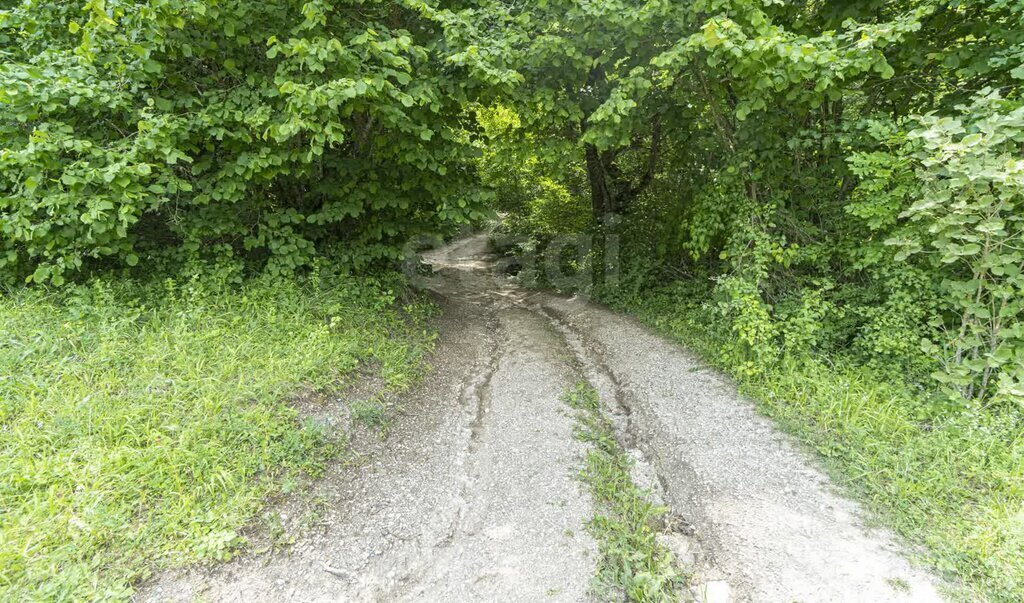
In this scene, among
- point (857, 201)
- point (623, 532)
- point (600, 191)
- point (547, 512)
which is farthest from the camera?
point (600, 191)

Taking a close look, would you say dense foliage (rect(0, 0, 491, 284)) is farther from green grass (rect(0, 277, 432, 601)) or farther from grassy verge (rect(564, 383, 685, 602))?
grassy verge (rect(564, 383, 685, 602))

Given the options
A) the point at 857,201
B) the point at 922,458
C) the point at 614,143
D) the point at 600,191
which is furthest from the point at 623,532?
the point at 600,191

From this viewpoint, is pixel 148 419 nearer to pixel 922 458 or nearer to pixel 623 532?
pixel 623 532

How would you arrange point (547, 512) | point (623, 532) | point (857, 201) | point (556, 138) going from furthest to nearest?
1. point (556, 138)
2. point (857, 201)
3. point (547, 512)
4. point (623, 532)

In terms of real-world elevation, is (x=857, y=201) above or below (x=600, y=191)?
below

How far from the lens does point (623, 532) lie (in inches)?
111

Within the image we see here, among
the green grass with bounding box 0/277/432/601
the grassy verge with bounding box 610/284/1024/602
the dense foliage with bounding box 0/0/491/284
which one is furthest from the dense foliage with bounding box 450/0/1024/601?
the green grass with bounding box 0/277/432/601

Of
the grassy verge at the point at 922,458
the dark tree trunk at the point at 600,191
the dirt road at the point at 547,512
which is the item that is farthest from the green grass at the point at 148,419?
the dark tree trunk at the point at 600,191

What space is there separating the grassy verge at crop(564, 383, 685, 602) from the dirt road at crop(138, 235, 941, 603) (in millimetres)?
87

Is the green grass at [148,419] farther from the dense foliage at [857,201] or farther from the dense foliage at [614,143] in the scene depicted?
the dense foliage at [857,201]

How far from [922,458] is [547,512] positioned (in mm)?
2507

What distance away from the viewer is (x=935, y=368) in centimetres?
365

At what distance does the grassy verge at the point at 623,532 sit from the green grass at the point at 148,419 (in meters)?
1.94

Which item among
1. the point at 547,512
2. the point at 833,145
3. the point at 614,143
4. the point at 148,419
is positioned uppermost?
the point at 833,145
